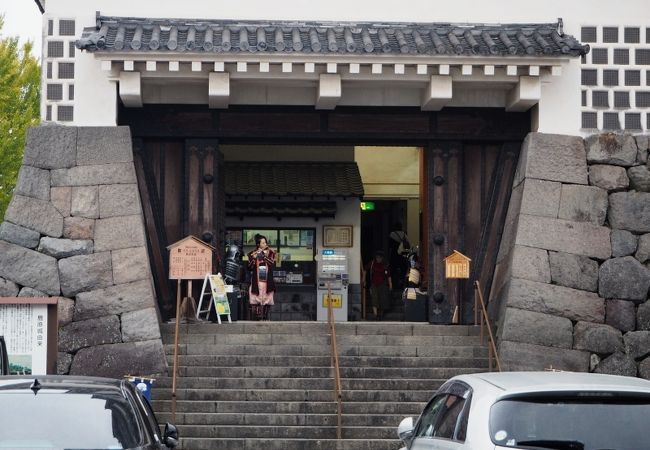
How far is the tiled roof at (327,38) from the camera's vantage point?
55.9ft

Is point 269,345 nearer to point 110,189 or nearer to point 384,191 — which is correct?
point 110,189

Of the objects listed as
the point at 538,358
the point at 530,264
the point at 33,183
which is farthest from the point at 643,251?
the point at 33,183

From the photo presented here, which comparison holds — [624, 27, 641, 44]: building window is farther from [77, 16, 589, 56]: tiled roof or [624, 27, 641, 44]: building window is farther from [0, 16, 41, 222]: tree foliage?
[0, 16, 41, 222]: tree foliage

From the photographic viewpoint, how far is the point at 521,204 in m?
17.6

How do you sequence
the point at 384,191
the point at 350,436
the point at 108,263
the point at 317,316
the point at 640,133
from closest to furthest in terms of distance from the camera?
1. the point at 350,436
2. the point at 108,263
3. the point at 640,133
4. the point at 317,316
5. the point at 384,191

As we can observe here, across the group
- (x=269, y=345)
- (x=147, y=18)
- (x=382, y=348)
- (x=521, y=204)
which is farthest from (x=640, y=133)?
(x=147, y=18)

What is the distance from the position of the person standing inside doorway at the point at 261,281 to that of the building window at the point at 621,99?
6.39 m

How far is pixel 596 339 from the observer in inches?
661

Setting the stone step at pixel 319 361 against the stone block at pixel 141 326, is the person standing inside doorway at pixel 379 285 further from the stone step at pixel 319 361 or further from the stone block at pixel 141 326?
the stone block at pixel 141 326

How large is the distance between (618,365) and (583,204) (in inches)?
99.6

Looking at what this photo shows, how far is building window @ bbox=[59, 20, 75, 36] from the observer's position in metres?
17.9

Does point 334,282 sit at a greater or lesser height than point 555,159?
lesser

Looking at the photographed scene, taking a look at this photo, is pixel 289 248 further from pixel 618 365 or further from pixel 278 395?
pixel 618 365

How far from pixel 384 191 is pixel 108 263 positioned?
35.3 ft
